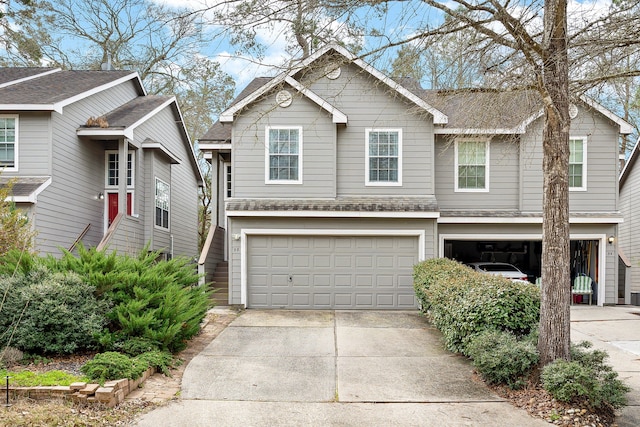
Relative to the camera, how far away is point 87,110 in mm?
14945

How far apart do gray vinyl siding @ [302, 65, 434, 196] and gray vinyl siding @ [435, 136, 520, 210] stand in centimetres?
128

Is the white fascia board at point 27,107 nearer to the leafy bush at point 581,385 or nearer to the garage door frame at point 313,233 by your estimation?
the garage door frame at point 313,233

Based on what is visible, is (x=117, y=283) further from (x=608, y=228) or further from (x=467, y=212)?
(x=608, y=228)

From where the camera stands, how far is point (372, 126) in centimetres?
1365

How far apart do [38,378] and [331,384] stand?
353 centimetres

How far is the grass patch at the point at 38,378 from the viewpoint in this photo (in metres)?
5.67

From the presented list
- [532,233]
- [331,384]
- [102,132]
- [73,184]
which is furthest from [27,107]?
[532,233]

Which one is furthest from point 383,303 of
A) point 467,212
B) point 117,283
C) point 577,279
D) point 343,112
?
point 117,283

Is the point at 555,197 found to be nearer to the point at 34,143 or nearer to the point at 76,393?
the point at 76,393

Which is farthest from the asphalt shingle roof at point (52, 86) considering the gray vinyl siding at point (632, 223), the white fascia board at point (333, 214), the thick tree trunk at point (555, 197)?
the gray vinyl siding at point (632, 223)

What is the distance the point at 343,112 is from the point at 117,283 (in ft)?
26.6

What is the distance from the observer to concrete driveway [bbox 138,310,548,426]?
5.57 meters

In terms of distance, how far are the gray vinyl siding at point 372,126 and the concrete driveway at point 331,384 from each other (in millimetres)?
4593

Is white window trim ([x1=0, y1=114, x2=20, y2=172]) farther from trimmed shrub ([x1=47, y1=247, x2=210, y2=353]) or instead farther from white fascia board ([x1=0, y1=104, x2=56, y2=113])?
trimmed shrub ([x1=47, y1=247, x2=210, y2=353])
